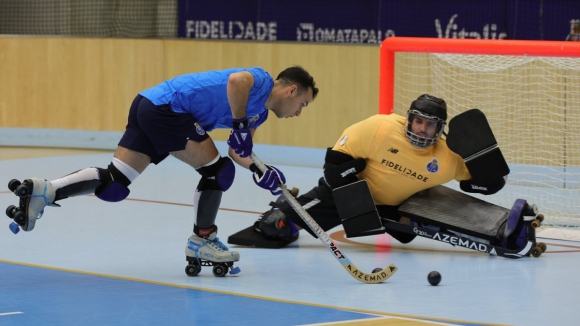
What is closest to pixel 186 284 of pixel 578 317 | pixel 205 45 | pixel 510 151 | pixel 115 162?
pixel 115 162

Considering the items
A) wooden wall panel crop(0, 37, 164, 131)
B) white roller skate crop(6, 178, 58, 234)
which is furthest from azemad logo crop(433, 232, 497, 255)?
wooden wall panel crop(0, 37, 164, 131)

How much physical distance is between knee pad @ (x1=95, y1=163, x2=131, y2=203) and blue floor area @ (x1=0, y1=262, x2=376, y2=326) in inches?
16.1

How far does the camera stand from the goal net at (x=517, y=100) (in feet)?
23.7

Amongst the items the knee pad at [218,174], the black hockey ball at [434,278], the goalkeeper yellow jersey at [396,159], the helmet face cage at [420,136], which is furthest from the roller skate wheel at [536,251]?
the knee pad at [218,174]

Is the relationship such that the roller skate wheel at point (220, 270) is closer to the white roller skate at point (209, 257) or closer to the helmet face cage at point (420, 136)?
A: the white roller skate at point (209, 257)

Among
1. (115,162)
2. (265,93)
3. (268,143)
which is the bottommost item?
(268,143)

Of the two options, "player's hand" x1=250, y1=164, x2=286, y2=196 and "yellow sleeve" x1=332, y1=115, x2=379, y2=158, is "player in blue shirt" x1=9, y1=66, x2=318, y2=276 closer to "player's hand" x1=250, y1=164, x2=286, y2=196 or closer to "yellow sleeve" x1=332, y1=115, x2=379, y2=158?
"player's hand" x1=250, y1=164, x2=286, y2=196

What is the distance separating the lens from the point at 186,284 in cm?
514

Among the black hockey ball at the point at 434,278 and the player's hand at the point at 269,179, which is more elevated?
the player's hand at the point at 269,179

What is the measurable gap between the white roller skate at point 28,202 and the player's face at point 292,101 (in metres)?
1.20

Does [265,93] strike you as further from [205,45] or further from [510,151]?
[205,45]

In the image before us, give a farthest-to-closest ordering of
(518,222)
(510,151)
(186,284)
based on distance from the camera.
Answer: (510,151)
(518,222)
(186,284)

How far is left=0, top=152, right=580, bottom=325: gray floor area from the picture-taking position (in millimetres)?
4754

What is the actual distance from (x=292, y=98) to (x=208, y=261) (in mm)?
901
